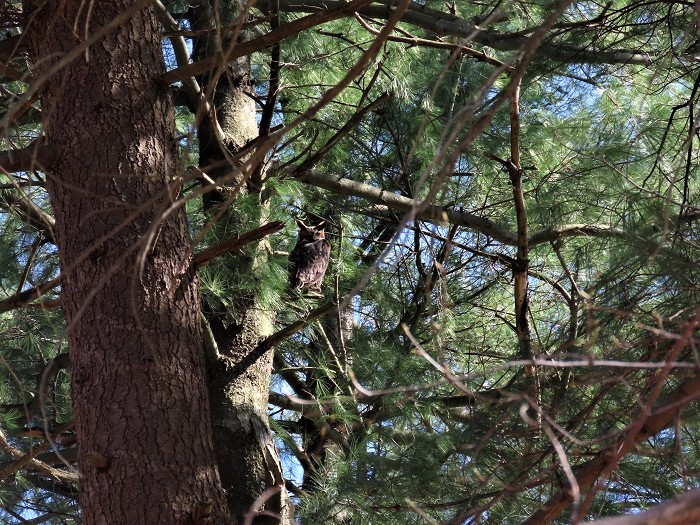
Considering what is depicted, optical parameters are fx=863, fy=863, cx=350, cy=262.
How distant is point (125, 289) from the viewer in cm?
192

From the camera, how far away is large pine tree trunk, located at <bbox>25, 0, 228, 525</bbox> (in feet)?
6.02

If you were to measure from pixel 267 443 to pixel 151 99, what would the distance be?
124 centimetres

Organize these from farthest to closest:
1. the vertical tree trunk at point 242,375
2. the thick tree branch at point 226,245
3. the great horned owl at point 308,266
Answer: the great horned owl at point 308,266
the vertical tree trunk at point 242,375
the thick tree branch at point 226,245

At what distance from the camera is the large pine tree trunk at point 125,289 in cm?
183

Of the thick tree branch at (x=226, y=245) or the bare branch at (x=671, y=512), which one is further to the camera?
the thick tree branch at (x=226, y=245)

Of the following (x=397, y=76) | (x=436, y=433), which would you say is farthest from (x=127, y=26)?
(x=436, y=433)

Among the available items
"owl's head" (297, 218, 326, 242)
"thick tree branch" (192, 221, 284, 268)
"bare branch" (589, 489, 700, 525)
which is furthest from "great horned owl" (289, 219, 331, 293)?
"bare branch" (589, 489, 700, 525)

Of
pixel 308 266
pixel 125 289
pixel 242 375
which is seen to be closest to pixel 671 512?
pixel 125 289

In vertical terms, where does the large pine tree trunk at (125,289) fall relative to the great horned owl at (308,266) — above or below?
below

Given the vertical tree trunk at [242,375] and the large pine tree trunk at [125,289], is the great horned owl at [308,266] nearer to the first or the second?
the vertical tree trunk at [242,375]

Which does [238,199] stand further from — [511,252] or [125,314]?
[511,252]

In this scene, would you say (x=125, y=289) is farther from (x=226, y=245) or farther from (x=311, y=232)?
(x=311, y=232)

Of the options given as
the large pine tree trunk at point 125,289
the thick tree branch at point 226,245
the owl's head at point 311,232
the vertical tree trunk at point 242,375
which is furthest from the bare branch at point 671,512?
the owl's head at point 311,232

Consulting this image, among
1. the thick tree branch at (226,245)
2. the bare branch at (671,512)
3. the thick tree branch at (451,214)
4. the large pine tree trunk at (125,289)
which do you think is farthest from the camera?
the thick tree branch at (451,214)
